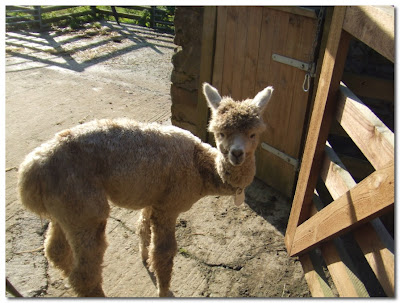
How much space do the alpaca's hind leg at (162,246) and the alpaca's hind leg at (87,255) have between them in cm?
50

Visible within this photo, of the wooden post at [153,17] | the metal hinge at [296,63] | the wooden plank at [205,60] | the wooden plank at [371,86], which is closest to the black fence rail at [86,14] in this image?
the wooden post at [153,17]

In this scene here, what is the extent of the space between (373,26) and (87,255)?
2.75 m

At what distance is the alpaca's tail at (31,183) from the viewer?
9.65 ft

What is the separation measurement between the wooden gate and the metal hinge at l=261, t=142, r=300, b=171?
13 millimetres

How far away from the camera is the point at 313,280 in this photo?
375 centimetres

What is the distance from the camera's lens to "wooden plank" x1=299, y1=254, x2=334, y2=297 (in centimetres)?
351

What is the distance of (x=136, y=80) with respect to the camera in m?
9.07

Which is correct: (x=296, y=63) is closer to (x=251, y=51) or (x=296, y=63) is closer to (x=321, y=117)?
(x=251, y=51)

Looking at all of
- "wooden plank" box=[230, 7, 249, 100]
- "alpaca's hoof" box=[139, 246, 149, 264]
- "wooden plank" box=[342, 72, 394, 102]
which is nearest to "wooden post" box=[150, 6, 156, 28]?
"wooden plank" box=[230, 7, 249, 100]

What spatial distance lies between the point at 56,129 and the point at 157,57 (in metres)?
5.11

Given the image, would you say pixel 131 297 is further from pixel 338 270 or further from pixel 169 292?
pixel 338 270

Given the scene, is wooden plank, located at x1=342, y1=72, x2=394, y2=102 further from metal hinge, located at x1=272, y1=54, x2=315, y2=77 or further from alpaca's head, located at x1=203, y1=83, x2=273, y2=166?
alpaca's head, located at x1=203, y1=83, x2=273, y2=166

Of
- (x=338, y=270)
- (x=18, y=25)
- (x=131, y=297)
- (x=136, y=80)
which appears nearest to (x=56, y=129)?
(x=136, y=80)

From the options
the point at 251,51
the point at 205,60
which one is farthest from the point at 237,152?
the point at 205,60
